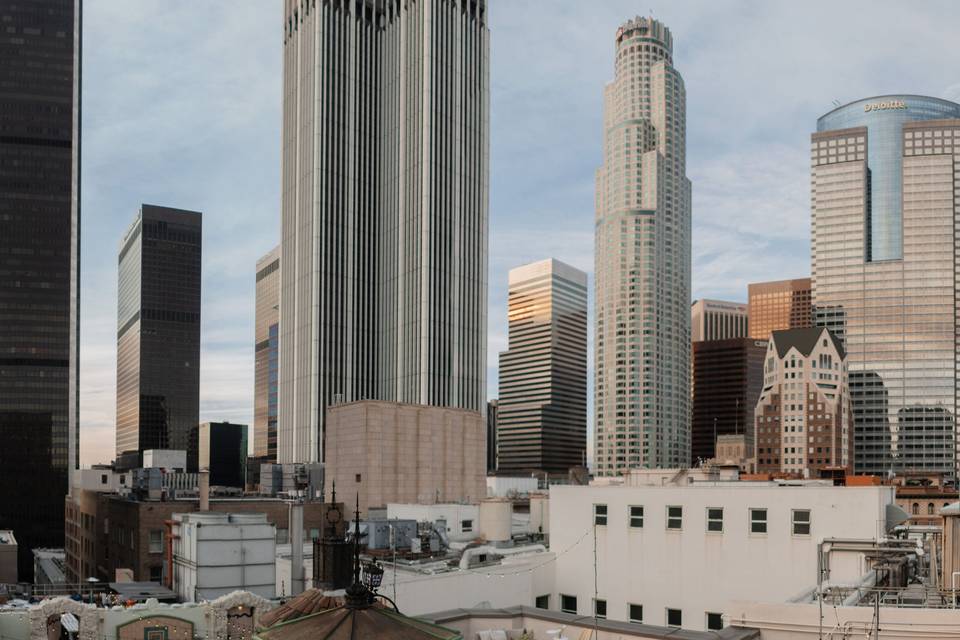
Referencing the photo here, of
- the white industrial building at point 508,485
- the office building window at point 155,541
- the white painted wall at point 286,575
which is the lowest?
the white industrial building at point 508,485

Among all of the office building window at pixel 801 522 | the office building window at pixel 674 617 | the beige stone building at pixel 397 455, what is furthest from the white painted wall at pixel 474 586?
the beige stone building at pixel 397 455

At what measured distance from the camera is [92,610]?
115 feet

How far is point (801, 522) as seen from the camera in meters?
41.9

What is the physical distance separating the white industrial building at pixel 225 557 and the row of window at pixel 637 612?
14.6 metres

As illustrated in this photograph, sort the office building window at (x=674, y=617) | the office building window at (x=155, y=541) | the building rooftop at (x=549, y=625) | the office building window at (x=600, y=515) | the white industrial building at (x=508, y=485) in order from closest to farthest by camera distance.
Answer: the building rooftop at (x=549, y=625) → the office building window at (x=674, y=617) → the office building window at (x=600, y=515) → the office building window at (x=155, y=541) → the white industrial building at (x=508, y=485)

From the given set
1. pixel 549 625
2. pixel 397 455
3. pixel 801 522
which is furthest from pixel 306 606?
pixel 397 455

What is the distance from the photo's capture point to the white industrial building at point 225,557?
154ft

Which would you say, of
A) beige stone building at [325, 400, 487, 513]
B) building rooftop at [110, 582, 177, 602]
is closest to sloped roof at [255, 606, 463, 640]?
building rooftop at [110, 582, 177, 602]

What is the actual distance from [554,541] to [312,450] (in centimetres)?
14963

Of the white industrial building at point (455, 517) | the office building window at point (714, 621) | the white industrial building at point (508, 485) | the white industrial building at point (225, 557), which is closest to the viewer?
the office building window at point (714, 621)

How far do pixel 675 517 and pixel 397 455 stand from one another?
80758 mm

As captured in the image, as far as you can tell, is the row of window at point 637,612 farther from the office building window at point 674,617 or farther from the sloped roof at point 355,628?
the sloped roof at point 355,628

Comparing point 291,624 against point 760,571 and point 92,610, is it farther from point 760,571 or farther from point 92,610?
point 760,571

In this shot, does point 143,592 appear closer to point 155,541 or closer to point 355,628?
point 155,541
